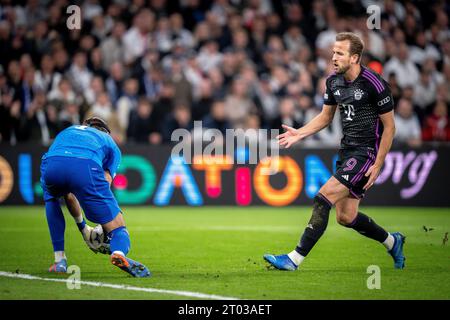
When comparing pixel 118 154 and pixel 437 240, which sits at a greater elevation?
pixel 118 154

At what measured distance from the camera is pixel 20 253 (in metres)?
10.5

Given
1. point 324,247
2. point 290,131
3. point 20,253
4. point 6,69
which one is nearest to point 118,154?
point 290,131

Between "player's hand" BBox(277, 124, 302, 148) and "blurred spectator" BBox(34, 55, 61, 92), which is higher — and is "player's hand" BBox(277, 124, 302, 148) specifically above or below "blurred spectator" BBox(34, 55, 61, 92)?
below

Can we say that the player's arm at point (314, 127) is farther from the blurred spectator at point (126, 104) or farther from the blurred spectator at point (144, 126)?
the blurred spectator at point (126, 104)

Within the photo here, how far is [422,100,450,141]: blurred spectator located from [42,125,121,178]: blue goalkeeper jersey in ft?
36.8

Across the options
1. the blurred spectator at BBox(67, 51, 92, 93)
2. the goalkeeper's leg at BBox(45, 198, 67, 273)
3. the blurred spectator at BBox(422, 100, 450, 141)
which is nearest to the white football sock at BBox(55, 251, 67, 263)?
the goalkeeper's leg at BBox(45, 198, 67, 273)

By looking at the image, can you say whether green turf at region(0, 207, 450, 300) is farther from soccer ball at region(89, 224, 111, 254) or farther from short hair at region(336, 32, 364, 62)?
short hair at region(336, 32, 364, 62)

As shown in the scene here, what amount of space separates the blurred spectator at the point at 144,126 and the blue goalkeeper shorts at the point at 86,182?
977cm

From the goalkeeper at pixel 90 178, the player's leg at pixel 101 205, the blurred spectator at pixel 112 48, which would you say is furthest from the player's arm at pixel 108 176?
the blurred spectator at pixel 112 48

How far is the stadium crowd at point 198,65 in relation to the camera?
18.0 meters

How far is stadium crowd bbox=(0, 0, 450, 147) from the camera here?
59.1 ft

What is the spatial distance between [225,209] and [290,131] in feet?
27.8
